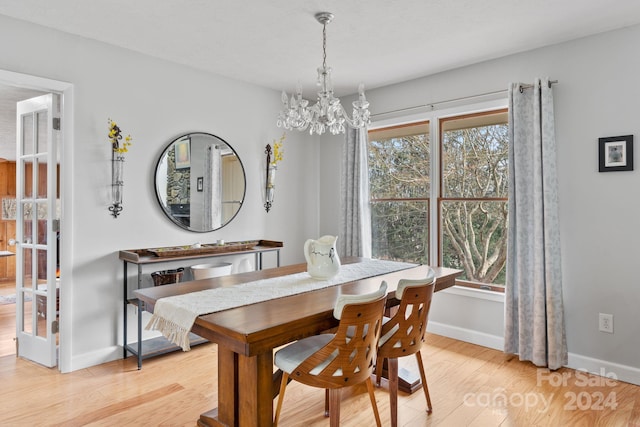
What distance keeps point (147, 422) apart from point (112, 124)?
2.16 metres

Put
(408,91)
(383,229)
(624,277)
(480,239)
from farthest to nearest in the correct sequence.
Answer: (383,229)
(408,91)
(480,239)
(624,277)

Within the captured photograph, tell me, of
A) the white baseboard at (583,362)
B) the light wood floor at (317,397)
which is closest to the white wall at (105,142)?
the light wood floor at (317,397)

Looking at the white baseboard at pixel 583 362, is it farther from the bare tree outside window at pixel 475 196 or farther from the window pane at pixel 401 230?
the window pane at pixel 401 230

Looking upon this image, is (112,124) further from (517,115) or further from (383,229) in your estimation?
(517,115)

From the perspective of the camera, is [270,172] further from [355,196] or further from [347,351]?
[347,351]

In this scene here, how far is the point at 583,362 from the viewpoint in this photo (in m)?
2.98

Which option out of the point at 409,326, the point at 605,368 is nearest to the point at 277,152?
the point at 409,326

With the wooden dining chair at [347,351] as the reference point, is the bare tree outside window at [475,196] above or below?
above

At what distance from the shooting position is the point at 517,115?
319 centimetres

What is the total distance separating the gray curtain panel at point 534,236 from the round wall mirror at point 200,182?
8.35 feet

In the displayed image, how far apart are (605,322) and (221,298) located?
276 cm

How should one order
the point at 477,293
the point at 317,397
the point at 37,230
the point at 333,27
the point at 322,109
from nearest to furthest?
Answer: 1. the point at 322,109
2. the point at 317,397
3. the point at 333,27
4. the point at 37,230
5. the point at 477,293

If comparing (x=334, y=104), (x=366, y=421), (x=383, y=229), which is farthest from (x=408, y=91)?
(x=366, y=421)

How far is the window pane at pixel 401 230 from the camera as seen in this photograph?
3.99 m
